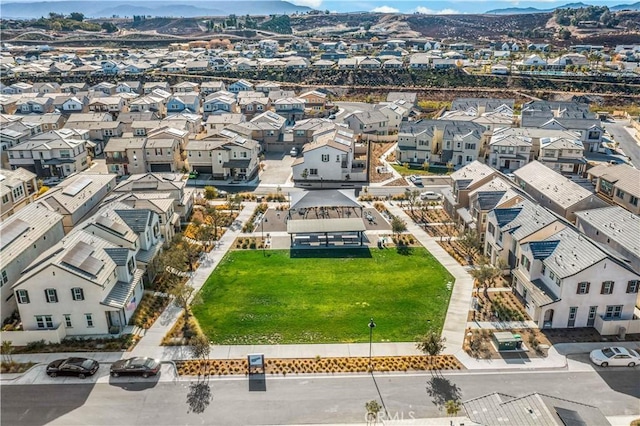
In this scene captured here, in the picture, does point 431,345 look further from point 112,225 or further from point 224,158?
point 224,158

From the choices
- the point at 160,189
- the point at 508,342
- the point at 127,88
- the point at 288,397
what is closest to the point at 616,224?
the point at 508,342

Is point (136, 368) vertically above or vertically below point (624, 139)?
below

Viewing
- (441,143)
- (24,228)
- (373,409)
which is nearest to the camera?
(373,409)

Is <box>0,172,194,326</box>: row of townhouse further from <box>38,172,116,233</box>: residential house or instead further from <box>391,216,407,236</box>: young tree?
<box>391,216,407,236</box>: young tree

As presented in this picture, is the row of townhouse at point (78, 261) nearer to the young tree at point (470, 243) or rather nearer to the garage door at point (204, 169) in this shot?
the garage door at point (204, 169)

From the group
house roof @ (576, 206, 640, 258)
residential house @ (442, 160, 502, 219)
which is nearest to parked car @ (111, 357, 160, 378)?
residential house @ (442, 160, 502, 219)

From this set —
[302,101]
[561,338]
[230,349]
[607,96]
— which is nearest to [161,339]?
[230,349]

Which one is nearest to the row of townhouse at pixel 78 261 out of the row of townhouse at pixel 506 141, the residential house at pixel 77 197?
the residential house at pixel 77 197
